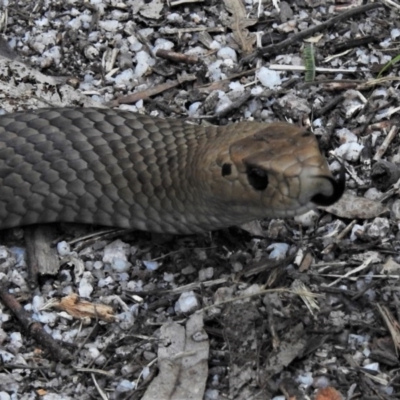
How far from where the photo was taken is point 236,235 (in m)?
5.09

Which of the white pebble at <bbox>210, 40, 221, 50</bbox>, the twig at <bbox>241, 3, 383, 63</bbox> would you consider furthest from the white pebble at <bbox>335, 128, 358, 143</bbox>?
the white pebble at <bbox>210, 40, 221, 50</bbox>

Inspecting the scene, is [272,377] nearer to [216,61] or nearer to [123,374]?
[123,374]

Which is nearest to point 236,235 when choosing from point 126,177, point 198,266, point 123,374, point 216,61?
point 198,266

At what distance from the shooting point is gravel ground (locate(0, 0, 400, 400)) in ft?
14.8

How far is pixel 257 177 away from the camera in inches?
178

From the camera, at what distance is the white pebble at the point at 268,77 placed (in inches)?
229

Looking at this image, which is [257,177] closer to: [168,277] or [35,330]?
[168,277]

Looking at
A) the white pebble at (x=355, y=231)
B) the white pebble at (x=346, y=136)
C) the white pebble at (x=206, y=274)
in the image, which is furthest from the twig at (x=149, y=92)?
the white pebble at (x=355, y=231)

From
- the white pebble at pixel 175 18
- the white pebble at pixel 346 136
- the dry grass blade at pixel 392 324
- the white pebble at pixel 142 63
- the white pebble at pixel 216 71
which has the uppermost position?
the white pebble at pixel 175 18

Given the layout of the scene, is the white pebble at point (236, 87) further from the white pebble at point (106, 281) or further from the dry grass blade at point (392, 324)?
the dry grass blade at point (392, 324)

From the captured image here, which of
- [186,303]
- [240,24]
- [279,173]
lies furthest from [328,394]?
[240,24]

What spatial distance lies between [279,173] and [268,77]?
1534 millimetres

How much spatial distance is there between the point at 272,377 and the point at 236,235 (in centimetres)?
89

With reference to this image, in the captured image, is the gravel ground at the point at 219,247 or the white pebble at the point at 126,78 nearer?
the gravel ground at the point at 219,247
